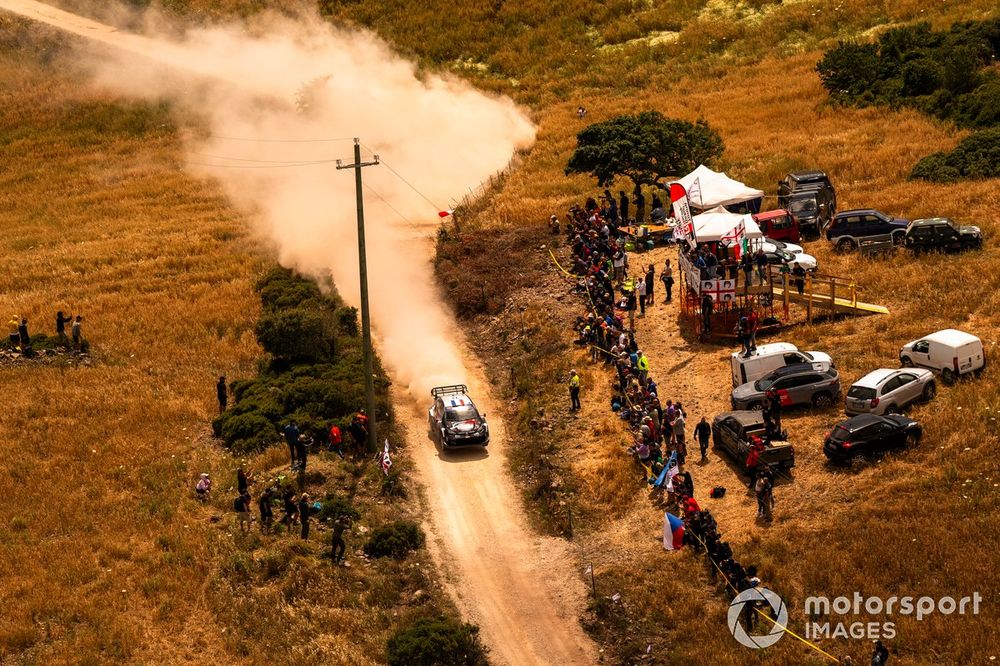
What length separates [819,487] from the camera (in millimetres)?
38812

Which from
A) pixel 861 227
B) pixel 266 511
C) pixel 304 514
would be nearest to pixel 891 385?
pixel 861 227

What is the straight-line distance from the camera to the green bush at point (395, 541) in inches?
1526

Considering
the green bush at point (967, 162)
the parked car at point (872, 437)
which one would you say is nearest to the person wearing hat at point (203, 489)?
the parked car at point (872, 437)

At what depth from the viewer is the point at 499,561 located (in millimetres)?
39000

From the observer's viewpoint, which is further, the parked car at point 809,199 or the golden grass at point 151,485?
the parked car at point 809,199

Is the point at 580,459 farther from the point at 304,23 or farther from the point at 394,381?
the point at 304,23

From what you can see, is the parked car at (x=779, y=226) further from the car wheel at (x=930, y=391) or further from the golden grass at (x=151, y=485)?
the golden grass at (x=151, y=485)

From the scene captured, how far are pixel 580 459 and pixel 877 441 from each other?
986 centimetres

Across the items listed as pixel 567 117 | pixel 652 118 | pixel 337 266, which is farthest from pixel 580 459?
pixel 567 117

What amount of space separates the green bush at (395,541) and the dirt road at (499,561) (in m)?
0.78

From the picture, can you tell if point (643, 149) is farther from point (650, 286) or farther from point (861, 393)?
point (861, 393)

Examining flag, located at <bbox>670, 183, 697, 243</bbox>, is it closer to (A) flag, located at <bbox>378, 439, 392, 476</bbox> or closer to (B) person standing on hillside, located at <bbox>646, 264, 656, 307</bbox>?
(B) person standing on hillside, located at <bbox>646, 264, 656, 307</bbox>

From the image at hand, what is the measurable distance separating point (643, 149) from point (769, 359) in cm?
2298

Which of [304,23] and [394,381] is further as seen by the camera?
[304,23]
